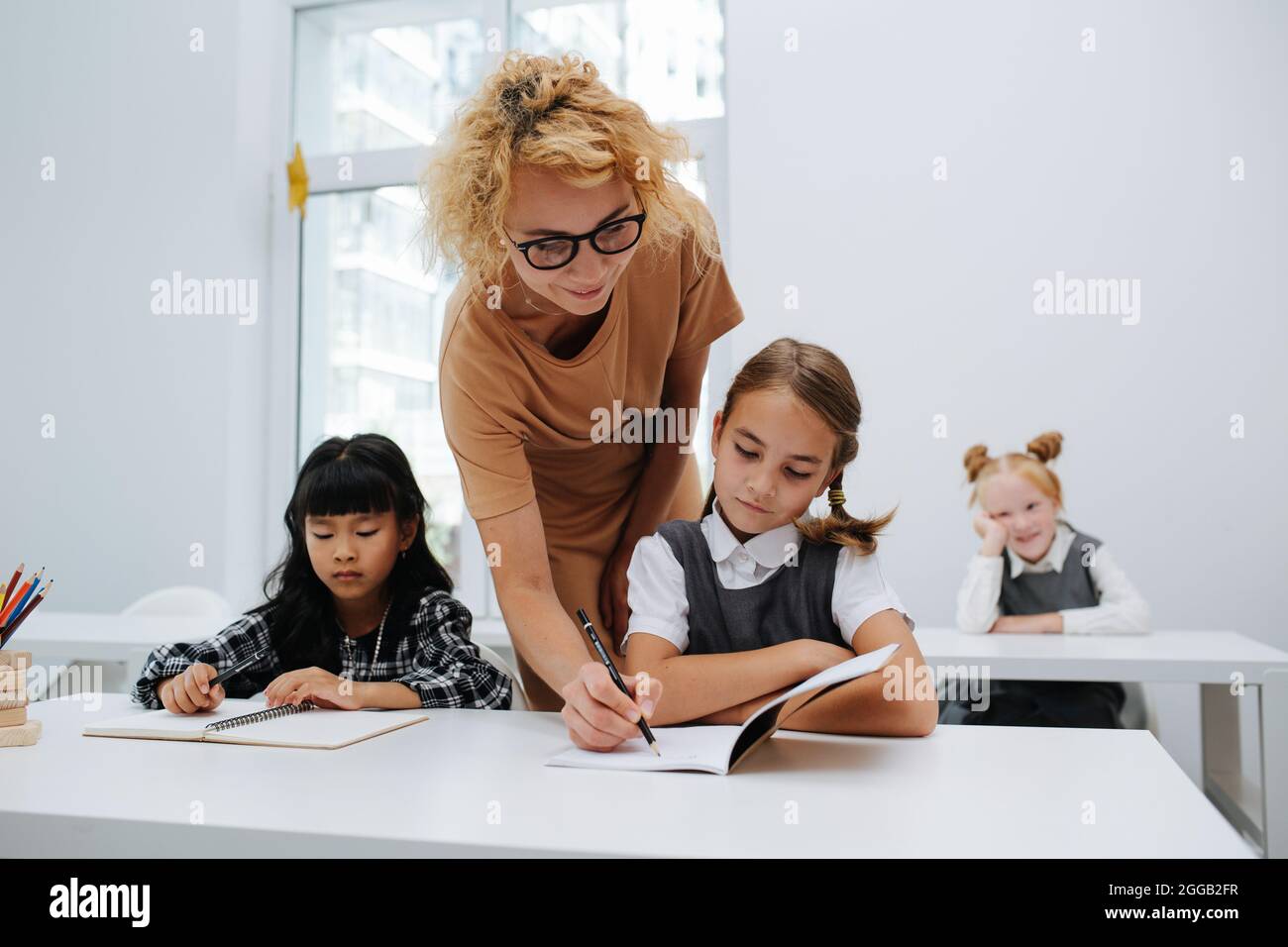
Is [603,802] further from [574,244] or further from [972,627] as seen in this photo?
[972,627]

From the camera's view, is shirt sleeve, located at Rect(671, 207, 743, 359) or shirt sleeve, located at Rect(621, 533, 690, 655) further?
shirt sleeve, located at Rect(671, 207, 743, 359)

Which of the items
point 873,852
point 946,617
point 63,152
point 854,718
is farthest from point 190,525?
point 873,852

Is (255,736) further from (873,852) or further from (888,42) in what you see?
(888,42)

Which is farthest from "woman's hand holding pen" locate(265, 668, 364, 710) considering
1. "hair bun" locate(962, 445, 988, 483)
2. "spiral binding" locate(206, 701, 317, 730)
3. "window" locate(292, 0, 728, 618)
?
"window" locate(292, 0, 728, 618)

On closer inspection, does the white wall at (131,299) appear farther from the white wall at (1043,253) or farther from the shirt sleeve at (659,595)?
the shirt sleeve at (659,595)

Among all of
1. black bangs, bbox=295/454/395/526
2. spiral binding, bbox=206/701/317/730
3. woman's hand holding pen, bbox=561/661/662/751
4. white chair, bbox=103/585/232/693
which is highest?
black bangs, bbox=295/454/395/526

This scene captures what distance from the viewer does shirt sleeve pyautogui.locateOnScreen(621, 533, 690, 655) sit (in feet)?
3.89

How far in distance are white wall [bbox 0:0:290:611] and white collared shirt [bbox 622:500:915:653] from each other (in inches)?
103

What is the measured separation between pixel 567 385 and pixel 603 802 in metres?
0.65

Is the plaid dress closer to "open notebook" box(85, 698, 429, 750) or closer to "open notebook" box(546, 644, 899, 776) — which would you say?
"open notebook" box(85, 698, 429, 750)

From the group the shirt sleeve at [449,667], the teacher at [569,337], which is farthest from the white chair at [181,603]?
the teacher at [569,337]

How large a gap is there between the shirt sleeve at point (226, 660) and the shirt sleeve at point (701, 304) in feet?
2.45

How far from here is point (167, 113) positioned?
3.50m
